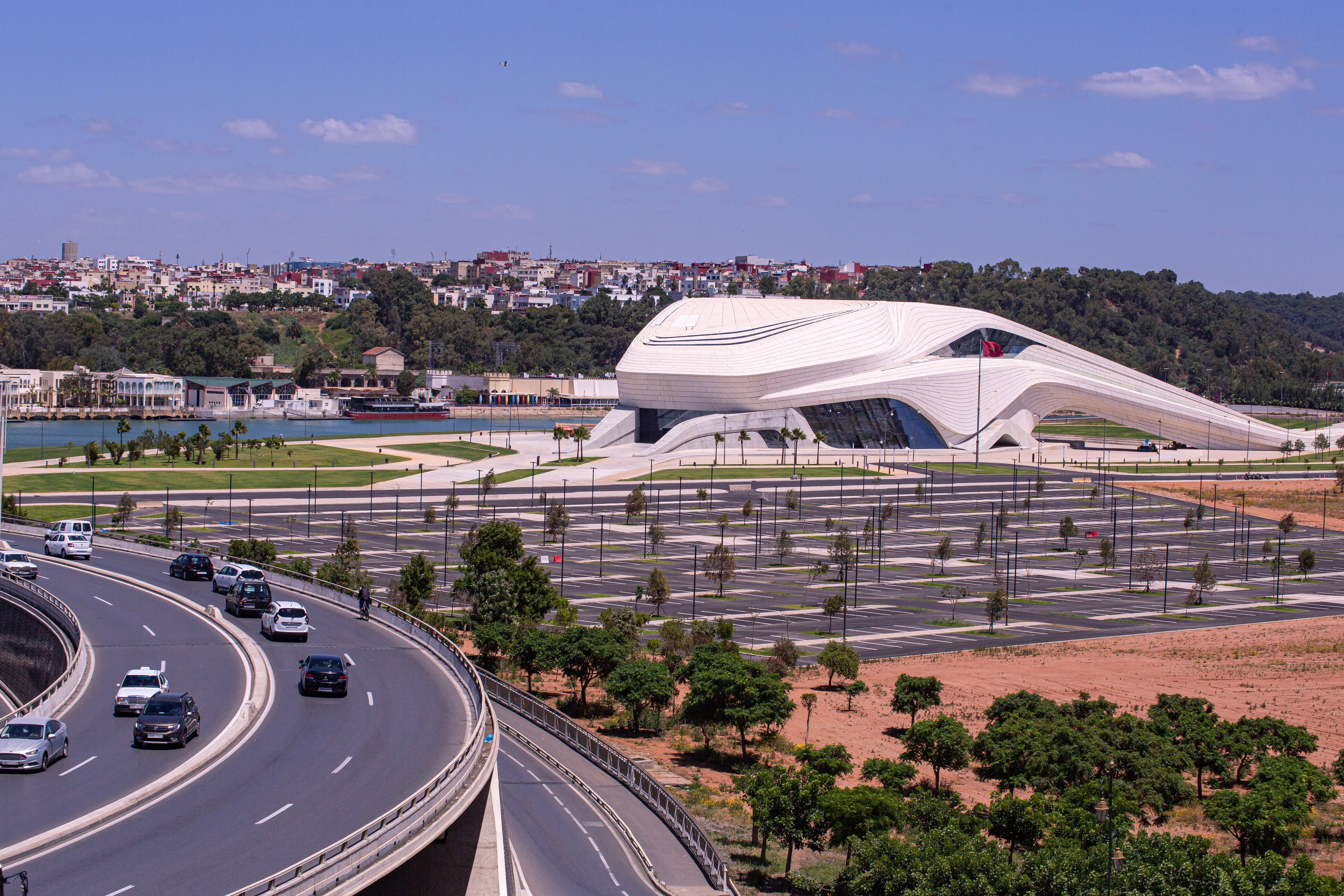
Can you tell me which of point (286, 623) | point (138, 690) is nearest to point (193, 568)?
point (286, 623)

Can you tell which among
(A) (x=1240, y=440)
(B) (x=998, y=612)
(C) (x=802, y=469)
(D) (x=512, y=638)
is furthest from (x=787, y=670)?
(A) (x=1240, y=440)

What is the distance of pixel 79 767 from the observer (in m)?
21.5

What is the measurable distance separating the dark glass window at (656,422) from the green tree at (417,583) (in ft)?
263

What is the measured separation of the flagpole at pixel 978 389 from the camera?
124 metres

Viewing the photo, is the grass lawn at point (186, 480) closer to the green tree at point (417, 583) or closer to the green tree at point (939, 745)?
the green tree at point (417, 583)

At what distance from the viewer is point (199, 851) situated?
1755cm

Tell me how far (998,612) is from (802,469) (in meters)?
53.4

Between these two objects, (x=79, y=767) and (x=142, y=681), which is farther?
(x=142, y=681)

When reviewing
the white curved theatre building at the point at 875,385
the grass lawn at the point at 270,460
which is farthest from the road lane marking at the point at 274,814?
the white curved theatre building at the point at 875,385

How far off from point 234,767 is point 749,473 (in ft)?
266

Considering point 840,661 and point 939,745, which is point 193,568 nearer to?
point 840,661

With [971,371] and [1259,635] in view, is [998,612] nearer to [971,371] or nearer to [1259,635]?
[1259,635]

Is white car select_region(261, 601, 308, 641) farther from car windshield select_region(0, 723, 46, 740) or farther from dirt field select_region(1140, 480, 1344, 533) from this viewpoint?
dirt field select_region(1140, 480, 1344, 533)

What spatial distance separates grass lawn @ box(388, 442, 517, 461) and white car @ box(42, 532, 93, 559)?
227ft
